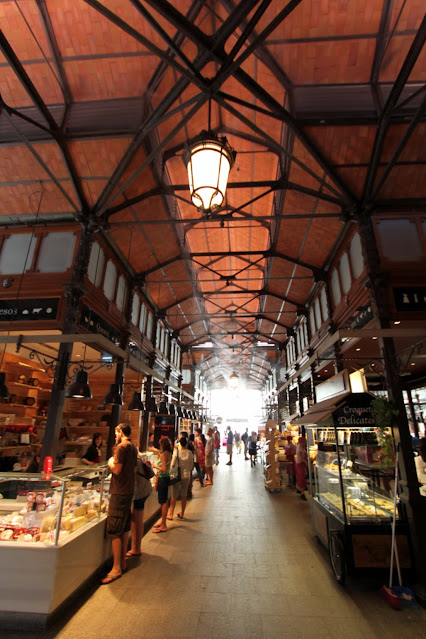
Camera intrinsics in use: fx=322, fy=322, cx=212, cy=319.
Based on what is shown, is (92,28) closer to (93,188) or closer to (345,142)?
(93,188)

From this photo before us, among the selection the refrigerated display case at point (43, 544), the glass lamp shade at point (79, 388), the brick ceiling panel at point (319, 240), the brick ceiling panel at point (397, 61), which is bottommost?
the refrigerated display case at point (43, 544)

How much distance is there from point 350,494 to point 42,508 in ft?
12.7

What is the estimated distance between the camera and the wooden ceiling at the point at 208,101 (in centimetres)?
476

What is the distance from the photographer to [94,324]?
24.6 ft

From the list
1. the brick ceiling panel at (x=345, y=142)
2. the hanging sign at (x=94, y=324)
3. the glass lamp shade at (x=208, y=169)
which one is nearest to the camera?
the glass lamp shade at (x=208, y=169)

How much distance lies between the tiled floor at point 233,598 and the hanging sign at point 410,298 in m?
4.26

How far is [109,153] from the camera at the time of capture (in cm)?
643

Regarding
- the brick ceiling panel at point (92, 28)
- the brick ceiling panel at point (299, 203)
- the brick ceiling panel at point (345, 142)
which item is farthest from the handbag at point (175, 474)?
the brick ceiling panel at point (92, 28)

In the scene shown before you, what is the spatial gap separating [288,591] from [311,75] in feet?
25.3

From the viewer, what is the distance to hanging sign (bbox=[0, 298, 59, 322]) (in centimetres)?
670

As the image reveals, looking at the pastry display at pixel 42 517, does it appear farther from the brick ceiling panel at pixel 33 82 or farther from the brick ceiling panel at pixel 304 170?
the brick ceiling panel at pixel 304 170

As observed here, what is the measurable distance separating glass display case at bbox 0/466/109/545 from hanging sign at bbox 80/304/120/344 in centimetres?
381

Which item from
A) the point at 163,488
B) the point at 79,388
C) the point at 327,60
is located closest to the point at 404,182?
the point at 327,60

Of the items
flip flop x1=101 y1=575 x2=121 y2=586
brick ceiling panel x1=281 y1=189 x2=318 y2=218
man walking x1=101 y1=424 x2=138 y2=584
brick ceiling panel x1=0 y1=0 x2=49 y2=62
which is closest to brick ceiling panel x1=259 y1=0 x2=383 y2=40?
brick ceiling panel x1=281 y1=189 x2=318 y2=218
